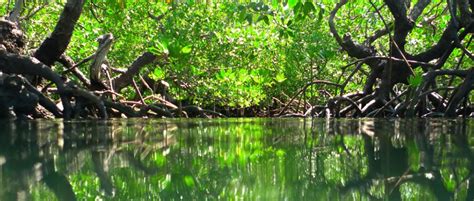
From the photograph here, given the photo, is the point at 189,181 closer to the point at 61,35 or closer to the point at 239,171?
the point at 239,171

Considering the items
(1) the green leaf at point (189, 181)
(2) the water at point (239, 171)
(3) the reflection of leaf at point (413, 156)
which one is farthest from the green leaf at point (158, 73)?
(1) the green leaf at point (189, 181)

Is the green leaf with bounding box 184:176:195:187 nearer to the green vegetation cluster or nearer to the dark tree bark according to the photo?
the green vegetation cluster

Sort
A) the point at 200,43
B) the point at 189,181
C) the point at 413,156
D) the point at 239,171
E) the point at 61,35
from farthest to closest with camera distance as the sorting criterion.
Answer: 1. the point at 200,43
2. the point at 61,35
3. the point at 413,156
4. the point at 239,171
5. the point at 189,181

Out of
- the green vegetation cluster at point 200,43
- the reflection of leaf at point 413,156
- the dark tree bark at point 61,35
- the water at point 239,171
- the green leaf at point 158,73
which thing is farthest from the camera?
the green leaf at point 158,73

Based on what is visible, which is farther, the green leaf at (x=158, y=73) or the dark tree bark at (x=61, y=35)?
the green leaf at (x=158, y=73)

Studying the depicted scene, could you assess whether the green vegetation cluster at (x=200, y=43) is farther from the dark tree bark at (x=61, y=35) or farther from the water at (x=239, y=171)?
the water at (x=239, y=171)

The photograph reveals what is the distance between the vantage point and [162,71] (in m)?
7.56

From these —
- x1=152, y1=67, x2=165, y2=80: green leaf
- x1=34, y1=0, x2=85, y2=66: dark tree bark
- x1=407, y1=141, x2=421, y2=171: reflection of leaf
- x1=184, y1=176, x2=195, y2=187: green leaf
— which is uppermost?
x1=34, y1=0, x2=85, y2=66: dark tree bark

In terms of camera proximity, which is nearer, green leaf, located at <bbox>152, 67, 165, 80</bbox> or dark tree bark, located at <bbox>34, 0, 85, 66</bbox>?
dark tree bark, located at <bbox>34, 0, 85, 66</bbox>

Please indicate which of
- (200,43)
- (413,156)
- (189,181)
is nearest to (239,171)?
(189,181)

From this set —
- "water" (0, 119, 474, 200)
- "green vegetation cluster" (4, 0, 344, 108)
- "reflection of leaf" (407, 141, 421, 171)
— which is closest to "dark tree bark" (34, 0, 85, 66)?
"green vegetation cluster" (4, 0, 344, 108)

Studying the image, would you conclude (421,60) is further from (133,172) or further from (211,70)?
(133,172)

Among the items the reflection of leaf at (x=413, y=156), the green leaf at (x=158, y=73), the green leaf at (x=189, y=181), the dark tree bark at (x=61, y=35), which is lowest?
the green leaf at (x=189, y=181)

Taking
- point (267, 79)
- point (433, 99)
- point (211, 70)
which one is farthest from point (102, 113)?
point (433, 99)
